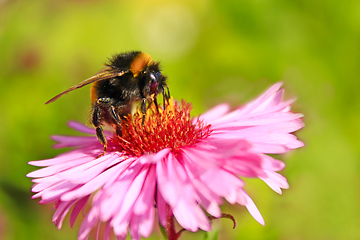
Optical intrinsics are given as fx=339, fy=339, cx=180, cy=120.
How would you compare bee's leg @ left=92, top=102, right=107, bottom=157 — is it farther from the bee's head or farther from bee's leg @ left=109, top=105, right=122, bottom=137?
the bee's head

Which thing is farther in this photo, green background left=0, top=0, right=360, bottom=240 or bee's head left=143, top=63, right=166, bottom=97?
green background left=0, top=0, right=360, bottom=240

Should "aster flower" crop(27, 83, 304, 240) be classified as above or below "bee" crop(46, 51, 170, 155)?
below

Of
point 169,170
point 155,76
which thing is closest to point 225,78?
point 155,76

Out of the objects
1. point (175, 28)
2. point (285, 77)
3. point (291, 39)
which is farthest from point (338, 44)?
point (175, 28)

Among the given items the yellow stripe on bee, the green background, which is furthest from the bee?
the green background

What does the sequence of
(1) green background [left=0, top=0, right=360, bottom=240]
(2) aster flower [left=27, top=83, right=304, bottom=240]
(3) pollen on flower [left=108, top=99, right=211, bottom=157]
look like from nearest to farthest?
(2) aster flower [left=27, top=83, right=304, bottom=240]
(3) pollen on flower [left=108, top=99, right=211, bottom=157]
(1) green background [left=0, top=0, right=360, bottom=240]

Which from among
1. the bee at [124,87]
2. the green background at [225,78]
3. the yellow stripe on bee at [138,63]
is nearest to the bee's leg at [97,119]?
the bee at [124,87]

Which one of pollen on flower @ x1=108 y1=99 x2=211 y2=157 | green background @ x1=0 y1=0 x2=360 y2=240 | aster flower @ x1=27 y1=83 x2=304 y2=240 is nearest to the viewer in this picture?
aster flower @ x1=27 y1=83 x2=304 y2=240
